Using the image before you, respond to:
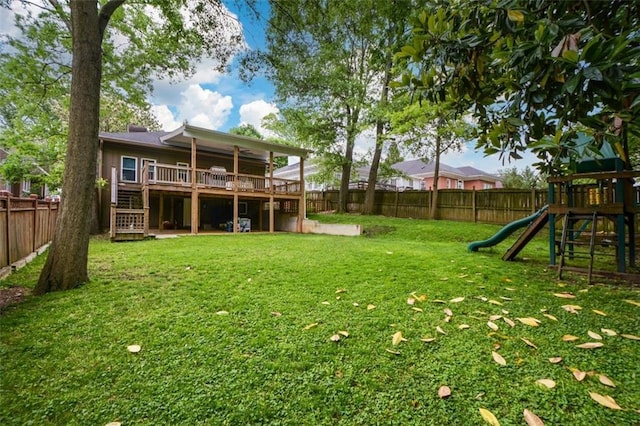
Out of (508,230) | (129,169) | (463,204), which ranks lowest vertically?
(508,230)

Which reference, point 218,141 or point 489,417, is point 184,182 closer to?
point 218,141

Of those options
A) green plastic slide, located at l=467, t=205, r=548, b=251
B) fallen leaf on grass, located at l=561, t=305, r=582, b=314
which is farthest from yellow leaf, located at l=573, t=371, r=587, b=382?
green plastic slide, located at l=467, t=205, r=548, b=251

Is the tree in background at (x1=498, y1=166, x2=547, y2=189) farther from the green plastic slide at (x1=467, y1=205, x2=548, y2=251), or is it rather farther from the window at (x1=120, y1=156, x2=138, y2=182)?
the window at (x1=120, y1=156, x2=138, y2=182)

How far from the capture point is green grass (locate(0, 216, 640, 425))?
5.42ft

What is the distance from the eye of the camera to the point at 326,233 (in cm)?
1341

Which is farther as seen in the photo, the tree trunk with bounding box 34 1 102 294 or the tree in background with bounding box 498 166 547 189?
the tree in background with bounding box 498 166 547 189

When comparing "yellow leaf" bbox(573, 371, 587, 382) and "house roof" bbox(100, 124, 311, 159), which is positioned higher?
"house roof" bbox(100, 124, 311, 159)

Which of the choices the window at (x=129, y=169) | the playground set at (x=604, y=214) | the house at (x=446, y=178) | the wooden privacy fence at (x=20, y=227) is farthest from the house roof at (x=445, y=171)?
the wooden privacy fence at (x=20, y=227)

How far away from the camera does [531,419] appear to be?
155 centimetres

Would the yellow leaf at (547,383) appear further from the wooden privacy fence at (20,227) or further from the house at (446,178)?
the house at (446,178)

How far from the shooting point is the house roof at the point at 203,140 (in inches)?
490

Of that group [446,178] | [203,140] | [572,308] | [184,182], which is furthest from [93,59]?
[446,178]

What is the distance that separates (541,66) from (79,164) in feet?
16.2

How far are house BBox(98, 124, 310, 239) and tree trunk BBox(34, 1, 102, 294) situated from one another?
6780 millimetres
